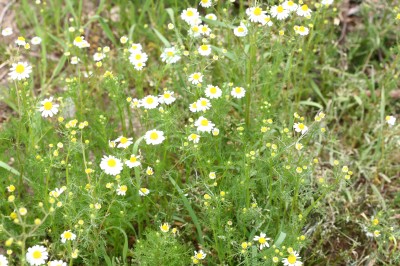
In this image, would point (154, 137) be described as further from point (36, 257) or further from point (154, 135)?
point (36, 257)

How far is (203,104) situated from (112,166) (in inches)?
25.2

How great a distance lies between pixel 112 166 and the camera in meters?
2.74

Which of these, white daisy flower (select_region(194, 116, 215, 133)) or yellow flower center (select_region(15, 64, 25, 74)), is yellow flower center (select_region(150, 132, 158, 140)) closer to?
white daisy flower (select_region(194, 116, 215, 133))

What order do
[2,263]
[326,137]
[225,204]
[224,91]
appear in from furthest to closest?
[326,137] → [224,91] → [225,204] → [2,263]

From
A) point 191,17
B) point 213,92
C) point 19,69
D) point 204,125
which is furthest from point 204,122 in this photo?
point 19,69

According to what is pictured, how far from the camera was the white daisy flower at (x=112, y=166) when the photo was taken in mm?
2709

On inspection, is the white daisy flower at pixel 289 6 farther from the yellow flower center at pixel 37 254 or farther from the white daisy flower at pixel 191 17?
the yellow flower center at pixel 37 254

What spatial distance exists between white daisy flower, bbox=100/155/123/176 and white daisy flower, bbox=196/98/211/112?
56 centimetres

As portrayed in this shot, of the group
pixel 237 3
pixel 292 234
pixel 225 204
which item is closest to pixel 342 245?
pixel 292 234

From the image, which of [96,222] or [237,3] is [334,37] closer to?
[237,3]

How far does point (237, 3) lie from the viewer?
471 centimetres

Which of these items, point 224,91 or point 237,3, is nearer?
point 224,91

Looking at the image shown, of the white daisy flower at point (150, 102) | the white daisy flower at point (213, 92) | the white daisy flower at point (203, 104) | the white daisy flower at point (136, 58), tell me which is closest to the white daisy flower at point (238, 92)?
the white daisy flower at point (213, 92)

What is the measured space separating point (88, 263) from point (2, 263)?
54 centimetres
